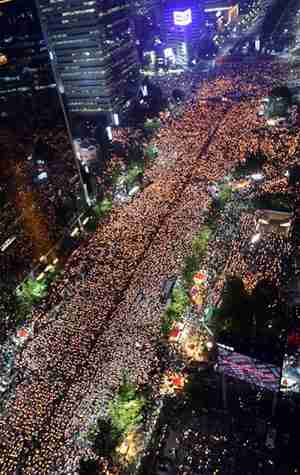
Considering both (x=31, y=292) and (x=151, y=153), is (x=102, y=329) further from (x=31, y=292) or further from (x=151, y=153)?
(x=151, y=153)

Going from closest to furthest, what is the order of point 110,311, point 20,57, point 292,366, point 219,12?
1. point 292,366
2. point 110,311
3. point 20,57
4. point 219,12

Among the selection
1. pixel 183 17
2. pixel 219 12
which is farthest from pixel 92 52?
pixel 219 12

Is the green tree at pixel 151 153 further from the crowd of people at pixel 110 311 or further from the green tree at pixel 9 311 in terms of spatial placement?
the green tree at pixel 9 311

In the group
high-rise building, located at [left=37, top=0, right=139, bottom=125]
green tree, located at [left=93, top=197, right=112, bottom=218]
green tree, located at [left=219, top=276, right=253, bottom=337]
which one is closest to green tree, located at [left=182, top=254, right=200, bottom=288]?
green tree, located at [left=219, top=276, right=253, bottom=337]

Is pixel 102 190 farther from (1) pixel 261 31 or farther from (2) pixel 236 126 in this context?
(1) pixel 261 31

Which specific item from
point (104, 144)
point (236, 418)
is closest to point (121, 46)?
point (104, 144)

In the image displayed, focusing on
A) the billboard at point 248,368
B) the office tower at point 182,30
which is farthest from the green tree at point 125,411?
the office tower at point 182,30
